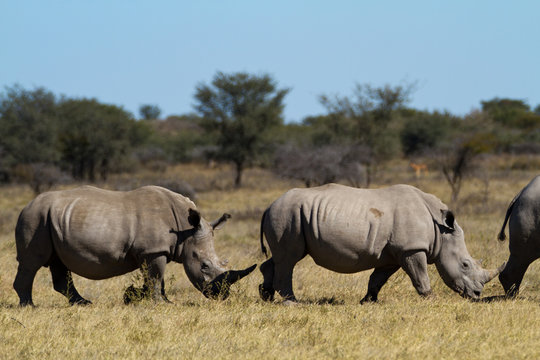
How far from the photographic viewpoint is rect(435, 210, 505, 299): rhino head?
8.53 meters

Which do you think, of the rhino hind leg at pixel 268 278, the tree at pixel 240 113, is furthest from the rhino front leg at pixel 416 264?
the tree at pixel 240 113

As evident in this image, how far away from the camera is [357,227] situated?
327 inches

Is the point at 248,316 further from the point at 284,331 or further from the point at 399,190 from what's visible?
the point at 399,190

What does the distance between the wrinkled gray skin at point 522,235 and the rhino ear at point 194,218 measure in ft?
11.5

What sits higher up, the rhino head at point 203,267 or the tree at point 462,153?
the tree at point 462,153

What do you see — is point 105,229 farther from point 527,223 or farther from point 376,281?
point 527,223

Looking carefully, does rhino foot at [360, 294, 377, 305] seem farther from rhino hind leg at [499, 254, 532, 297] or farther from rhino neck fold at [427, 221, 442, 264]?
rhino hind leg at [499, 254, 532, 297]

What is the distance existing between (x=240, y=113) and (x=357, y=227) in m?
33.1

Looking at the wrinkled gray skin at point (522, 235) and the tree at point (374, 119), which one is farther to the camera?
the tree at point (374, 119)

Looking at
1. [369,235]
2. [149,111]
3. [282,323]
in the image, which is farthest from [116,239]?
[149,111]

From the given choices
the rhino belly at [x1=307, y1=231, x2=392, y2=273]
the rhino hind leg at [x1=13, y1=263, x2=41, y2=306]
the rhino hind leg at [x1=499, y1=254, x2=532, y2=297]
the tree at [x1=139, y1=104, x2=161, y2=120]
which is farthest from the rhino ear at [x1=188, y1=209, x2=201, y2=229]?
the tree at [x1=139, y1=104, x2=161, y2=120]

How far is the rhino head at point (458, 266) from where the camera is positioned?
28.0 ft

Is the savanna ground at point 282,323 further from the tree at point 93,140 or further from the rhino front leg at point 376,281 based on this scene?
the tree at point 93,140

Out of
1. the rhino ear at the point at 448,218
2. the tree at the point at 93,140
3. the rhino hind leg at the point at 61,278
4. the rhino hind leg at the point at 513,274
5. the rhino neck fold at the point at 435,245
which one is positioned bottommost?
the rhino hind leg at the point at 61,278
